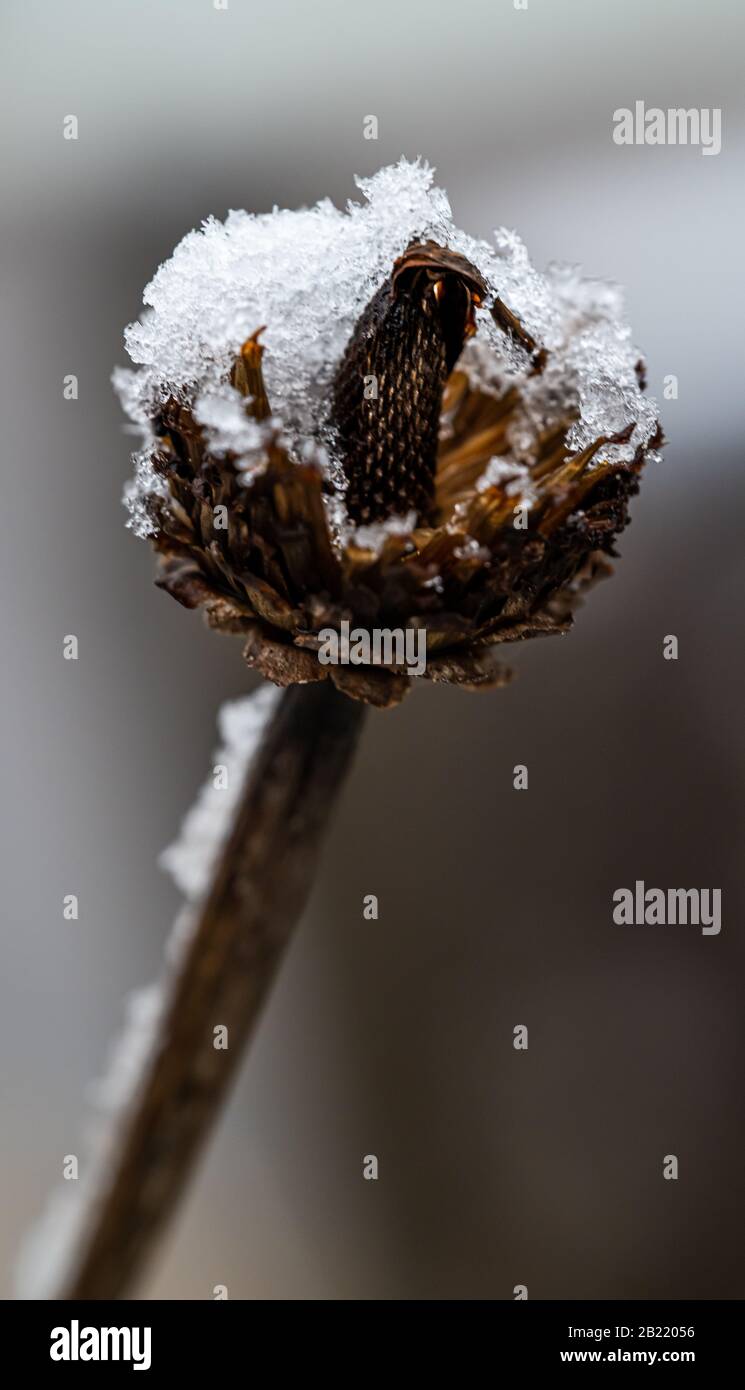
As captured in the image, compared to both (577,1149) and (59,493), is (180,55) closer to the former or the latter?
(59,493)

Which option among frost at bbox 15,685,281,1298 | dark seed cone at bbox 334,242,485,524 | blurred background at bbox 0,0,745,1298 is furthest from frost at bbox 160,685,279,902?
blurred background at bbox 0,0,745,1298

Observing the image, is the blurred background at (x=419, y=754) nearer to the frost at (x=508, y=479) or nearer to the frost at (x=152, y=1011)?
the frost at (x=152, y=1011)

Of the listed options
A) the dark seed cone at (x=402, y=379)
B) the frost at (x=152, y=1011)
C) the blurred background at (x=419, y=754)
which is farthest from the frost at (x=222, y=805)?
the blurred background at (x=419, y=754)

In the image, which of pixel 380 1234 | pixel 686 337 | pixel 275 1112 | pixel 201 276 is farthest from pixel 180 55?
pixel 380 1234

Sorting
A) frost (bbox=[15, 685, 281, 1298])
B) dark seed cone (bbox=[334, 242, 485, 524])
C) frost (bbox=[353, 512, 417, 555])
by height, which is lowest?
frost (bbox=[15, 685, 281, 1298])

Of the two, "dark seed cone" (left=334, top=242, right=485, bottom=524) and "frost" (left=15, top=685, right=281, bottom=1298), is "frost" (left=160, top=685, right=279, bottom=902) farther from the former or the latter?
"dark seed cone" (left=334, top=242, right=485, bottom=524)

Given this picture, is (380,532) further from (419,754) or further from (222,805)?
(419,754)
